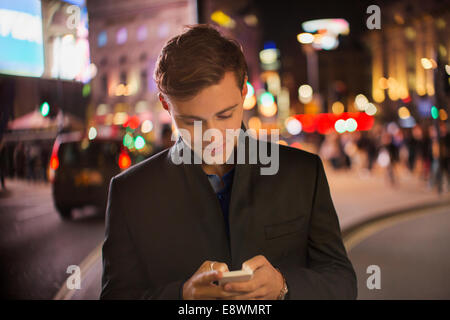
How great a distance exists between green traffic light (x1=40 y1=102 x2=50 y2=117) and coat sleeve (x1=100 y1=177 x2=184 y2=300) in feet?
3.93

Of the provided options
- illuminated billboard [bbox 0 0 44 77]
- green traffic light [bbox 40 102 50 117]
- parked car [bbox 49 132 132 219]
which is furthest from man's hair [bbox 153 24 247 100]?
parked car [bbox 49 132 132 219]

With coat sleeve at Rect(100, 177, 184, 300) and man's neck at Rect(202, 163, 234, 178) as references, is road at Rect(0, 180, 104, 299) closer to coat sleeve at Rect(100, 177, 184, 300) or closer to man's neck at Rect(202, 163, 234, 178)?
coat sleeve at Rect(100, 177, 184, 300)

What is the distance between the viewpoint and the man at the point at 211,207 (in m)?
1.27

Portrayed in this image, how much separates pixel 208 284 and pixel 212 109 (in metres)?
0.52

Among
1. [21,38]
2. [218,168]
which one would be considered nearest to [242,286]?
[218,168]

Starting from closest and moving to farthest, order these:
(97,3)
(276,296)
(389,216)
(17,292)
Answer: (276,296)
(17,292)
(97,3)
(389,216)

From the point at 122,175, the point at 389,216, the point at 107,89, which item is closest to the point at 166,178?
the point at 122,175

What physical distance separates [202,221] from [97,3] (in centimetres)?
184

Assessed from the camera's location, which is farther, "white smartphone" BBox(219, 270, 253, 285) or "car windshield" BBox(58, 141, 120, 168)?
"car windshield" BBox(58, 141, 120, 168)

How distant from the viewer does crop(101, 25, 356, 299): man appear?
1.27 m

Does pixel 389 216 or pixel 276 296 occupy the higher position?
pixel 276 296

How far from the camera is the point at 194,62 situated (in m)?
1.26

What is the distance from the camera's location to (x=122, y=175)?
1.39 metres

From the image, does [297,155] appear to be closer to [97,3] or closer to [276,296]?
[276,296]
